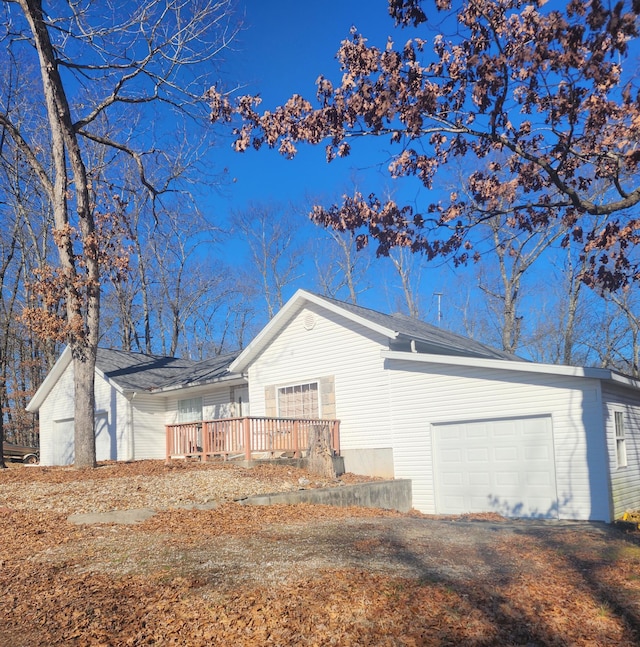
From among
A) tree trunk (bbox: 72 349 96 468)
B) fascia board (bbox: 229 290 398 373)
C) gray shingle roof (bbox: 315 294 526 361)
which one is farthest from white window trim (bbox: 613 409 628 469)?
tree trunk (bbox: 72 349 96 468)

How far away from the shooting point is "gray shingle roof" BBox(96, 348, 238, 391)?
21.3 metres

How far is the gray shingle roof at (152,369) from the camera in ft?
69.9

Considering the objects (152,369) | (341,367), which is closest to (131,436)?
(152,369)

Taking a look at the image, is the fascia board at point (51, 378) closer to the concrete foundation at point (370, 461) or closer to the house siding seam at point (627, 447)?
the concrete foundation at point (370, 461)

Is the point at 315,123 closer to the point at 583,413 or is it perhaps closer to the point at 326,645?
the point at 326,645

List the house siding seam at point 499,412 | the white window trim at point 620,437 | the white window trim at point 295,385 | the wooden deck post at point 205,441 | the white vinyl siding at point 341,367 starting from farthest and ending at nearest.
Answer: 1. the white window trim at point 295,385
2. the white vinyl siding at point 341,367
3. the wooden deck post at point 205,441
4. the white window trim at point 620,437
5. the house siding seam at point 499,412

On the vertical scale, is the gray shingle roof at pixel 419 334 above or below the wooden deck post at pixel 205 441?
above

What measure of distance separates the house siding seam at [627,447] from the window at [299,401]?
7208 mm

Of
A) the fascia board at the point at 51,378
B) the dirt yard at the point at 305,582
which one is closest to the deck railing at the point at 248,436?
the dirt yard at the point at 305,582

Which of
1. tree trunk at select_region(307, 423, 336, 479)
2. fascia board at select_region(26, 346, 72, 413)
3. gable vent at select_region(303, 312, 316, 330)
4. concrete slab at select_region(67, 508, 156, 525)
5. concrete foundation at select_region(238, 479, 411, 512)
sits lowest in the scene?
concrete foundation at select_region(238, 479, 411, 512)

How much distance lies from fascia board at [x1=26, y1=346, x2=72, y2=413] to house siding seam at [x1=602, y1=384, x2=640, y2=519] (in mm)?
18086

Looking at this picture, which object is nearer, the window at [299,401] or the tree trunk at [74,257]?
the tree trunk at [74,257]

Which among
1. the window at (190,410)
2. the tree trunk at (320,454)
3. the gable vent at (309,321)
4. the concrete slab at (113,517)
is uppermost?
the gable vent at (309,321)

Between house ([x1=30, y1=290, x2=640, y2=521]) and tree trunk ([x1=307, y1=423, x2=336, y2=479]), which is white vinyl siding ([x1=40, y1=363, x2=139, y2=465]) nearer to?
house ([x1=30, y1=290, x2=640, y2=521])
